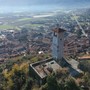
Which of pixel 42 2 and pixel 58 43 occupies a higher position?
pixel 58 43

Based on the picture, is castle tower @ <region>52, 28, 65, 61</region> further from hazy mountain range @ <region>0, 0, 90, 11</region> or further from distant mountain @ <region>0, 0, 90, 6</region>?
distant mountain @ <region>0, 0, 90, 6</region>

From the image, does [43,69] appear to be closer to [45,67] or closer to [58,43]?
[45,67]

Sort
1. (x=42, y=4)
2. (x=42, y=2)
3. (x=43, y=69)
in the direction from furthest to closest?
(x=42, y=2) < (x=42, y=4) < (x=43, y=69)

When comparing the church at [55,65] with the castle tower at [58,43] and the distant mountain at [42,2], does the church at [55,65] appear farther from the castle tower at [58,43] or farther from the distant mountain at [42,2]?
the distant mountain at [42,2]

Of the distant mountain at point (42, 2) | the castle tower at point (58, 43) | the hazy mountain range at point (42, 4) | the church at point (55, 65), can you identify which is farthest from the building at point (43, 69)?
the distant mountain at point (42, 2)

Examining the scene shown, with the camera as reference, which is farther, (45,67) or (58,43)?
(58,43)

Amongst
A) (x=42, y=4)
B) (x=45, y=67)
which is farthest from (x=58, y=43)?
(x=42, y=4)

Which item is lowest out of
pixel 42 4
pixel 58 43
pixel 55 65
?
pixel 42 4

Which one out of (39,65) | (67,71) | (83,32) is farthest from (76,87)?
(83,32)

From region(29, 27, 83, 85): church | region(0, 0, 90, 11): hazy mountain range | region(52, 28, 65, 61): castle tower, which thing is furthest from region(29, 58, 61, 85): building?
region(0, 0, 90, 11): hazy mountain range
